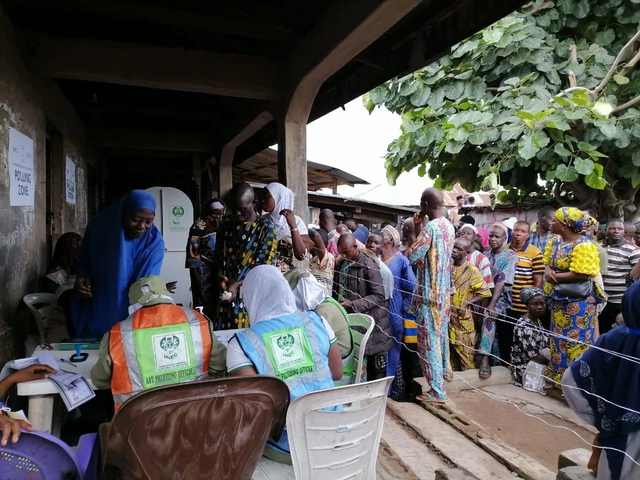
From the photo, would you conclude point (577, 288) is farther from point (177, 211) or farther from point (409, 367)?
point (177, 211)

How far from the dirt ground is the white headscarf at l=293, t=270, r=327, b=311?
75.8 inches

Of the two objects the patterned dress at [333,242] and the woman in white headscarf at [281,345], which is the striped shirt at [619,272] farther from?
the woman in white headscarf at [281,345]

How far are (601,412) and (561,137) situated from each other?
18.6ft

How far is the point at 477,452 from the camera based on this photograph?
334cm

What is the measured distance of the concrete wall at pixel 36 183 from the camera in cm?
323

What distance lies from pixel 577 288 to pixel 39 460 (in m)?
3.97

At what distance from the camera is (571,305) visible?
406 centimetres

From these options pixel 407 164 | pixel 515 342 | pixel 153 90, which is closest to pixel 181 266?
pixel 153 90

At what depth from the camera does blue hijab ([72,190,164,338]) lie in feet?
9.91

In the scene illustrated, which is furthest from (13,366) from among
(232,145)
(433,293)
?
(232,145)

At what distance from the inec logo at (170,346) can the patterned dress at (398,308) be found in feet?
8.93

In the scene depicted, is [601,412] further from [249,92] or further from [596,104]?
Answer: [596,104]

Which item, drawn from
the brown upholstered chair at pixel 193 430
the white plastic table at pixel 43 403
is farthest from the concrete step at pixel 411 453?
the white plastic table at pixel 43 403

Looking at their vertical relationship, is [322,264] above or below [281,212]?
below
